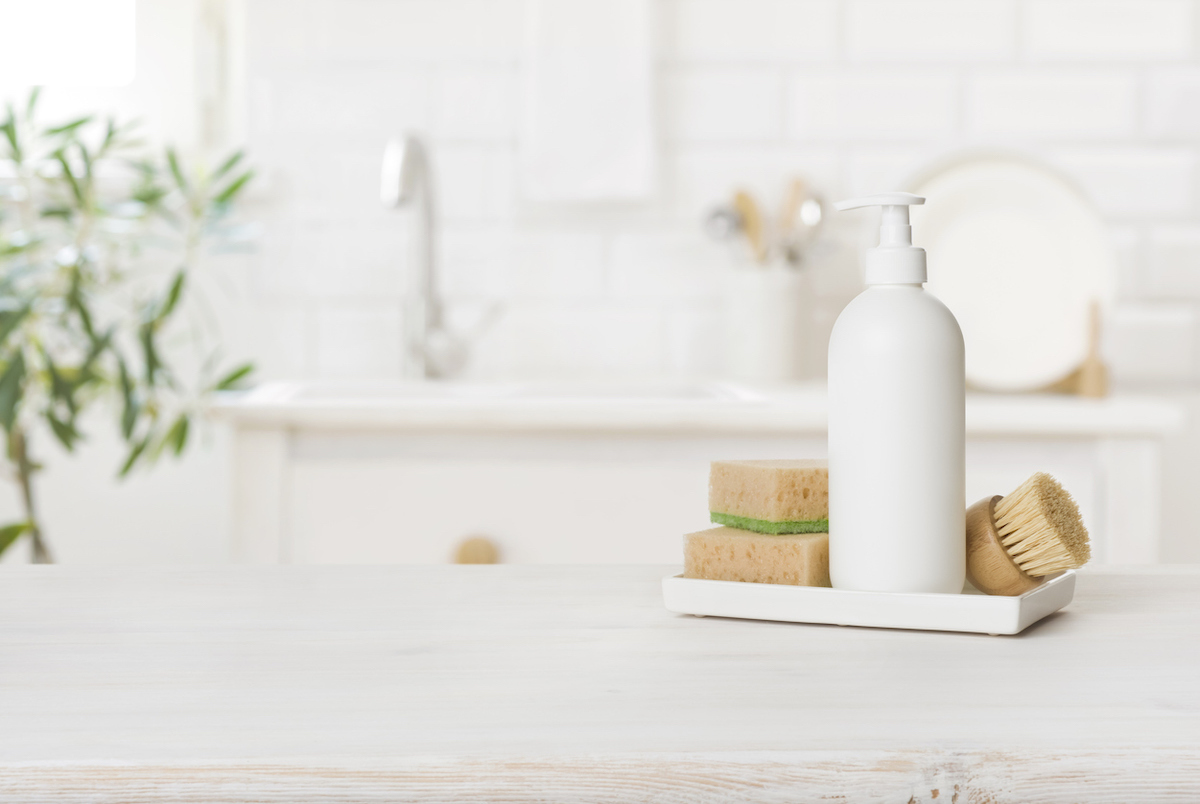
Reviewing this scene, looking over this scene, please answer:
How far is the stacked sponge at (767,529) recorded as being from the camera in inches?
20.7

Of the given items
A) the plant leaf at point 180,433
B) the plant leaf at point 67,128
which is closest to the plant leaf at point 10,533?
the plant leaf at point 180,433

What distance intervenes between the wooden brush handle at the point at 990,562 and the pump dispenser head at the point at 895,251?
12 cm

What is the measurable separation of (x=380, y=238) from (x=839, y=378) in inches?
59.6

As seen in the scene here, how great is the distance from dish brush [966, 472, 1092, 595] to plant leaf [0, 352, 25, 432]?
4.65 feet

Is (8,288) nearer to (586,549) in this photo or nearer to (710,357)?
(586,549)

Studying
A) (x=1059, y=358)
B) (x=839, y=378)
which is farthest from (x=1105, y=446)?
(x=839, y=378)

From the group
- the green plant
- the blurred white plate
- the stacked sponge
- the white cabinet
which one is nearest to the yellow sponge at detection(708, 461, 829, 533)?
the stacked sponge

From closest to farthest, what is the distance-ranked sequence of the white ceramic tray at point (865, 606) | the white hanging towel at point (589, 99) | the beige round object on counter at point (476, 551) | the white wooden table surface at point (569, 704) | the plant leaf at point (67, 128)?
the white wooden table surface at point (569, 704), the white ceramic tray at point (865, 606), the beige round object on counter at point (476, 551), the plant leaf at point (67, 128), the white hanging towel at point (589, 99)

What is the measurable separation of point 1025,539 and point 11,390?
1462mm

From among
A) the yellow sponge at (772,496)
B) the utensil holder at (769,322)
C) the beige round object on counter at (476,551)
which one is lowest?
the beige round object on counter at (476,551)

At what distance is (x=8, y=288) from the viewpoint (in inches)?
62.1

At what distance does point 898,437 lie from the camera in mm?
494

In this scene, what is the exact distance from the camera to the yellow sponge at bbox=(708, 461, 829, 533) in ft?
1.73

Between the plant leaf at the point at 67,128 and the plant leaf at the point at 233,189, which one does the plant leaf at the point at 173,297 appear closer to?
the plant leaf at the point at 233,189
